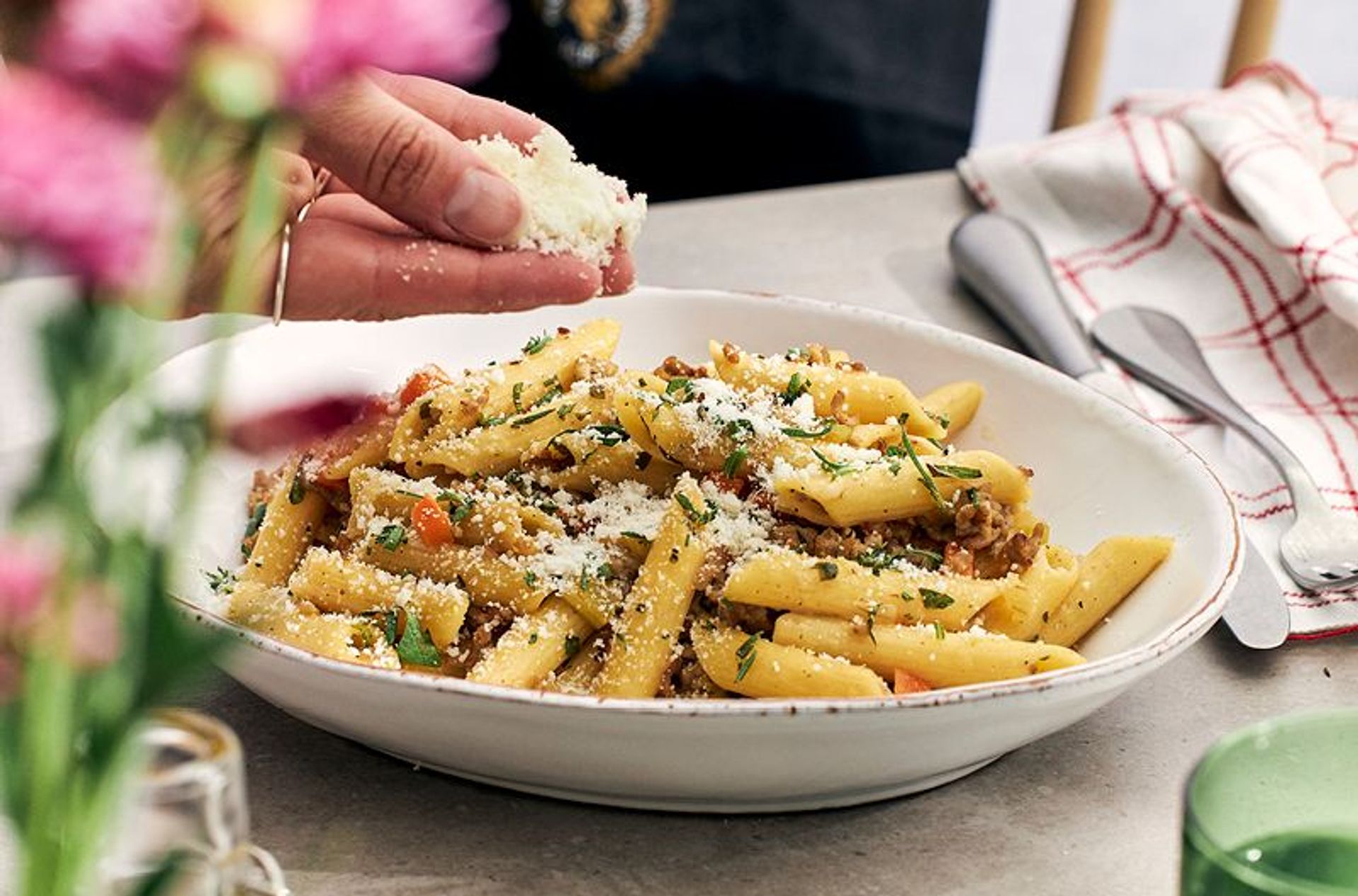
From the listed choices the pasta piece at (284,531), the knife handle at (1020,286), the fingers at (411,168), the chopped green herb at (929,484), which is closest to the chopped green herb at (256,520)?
the pasta piece at (284,531)

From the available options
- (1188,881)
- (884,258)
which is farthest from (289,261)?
(884,258)

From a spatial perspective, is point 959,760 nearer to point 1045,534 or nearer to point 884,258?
point 1045,534

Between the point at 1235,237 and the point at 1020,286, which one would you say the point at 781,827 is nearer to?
the point at 1020,286

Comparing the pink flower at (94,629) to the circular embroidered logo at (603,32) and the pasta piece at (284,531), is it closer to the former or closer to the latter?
Result: the pasta piece at (284,531)

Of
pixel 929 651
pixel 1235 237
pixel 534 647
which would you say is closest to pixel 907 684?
pixel 929 651

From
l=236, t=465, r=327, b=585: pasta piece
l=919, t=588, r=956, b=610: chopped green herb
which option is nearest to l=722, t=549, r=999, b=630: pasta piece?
l=919, t=588, r=956, b=610: chopped green herb
